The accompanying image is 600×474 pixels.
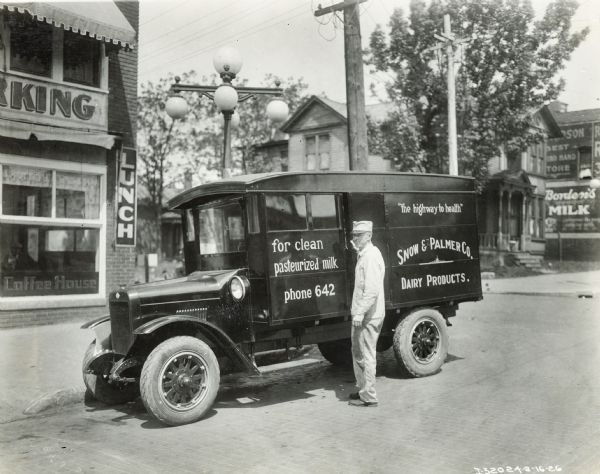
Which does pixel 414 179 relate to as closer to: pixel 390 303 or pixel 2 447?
pixel 390 303

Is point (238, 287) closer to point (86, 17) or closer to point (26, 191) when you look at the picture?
point (26, 191)

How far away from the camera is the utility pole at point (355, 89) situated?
976 cm

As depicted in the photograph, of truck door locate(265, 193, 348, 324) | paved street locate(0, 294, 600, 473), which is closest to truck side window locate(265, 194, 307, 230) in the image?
truck door locate(265, 193, 348, 324)

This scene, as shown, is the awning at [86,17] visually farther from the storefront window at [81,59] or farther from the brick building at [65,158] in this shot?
the storefront window at [81,59]

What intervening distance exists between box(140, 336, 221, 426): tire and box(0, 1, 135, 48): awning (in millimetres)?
7033

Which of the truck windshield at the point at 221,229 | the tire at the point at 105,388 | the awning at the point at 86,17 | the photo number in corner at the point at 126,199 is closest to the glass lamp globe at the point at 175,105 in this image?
the awning at the point at 86,17

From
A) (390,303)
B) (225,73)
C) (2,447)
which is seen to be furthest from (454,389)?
(225,73)

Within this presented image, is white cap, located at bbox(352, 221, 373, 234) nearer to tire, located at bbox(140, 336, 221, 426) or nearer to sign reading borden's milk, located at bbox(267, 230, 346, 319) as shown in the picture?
sign reading borden's milk, located at bbox(267, 230, 346, 319)

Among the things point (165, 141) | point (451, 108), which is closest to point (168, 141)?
point (165, 141)

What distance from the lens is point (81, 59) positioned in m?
12.2

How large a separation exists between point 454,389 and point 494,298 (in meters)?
11.7

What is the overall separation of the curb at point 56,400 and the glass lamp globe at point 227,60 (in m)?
5.28

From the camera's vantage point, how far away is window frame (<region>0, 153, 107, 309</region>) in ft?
36.4

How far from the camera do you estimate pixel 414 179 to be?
7.79 meters
